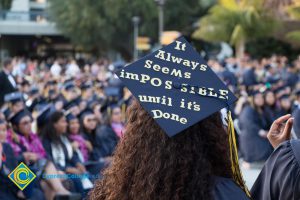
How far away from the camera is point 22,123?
285 inches

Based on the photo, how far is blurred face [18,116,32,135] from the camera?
7188mm

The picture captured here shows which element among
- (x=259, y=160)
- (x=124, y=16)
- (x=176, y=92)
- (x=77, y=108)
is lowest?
(x=124, y=16)

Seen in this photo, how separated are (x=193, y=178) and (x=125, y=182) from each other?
248 mm

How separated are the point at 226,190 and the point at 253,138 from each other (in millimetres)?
9332

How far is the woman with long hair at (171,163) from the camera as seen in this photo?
87.6 inches

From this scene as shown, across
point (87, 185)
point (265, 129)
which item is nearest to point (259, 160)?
point (265, 129)

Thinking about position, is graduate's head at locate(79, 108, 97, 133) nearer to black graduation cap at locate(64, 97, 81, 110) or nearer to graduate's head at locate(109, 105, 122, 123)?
graduate's head at locate(109, 105, 122, 123)

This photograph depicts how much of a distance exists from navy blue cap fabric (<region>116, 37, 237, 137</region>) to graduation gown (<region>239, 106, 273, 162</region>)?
897cm

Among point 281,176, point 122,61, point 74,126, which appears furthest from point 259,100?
point 122,61

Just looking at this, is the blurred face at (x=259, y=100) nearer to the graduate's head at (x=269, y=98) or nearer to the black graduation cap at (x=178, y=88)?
the graduate's head at (x=269, y=98)

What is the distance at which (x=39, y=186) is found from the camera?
6.27 meters

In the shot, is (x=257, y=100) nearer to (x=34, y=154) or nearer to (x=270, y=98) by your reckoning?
(x=270, y=98)

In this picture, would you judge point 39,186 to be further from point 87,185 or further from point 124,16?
point 124,16

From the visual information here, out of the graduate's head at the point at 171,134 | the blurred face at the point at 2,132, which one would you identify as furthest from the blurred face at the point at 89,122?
the graduate's head at the point at 171,134
